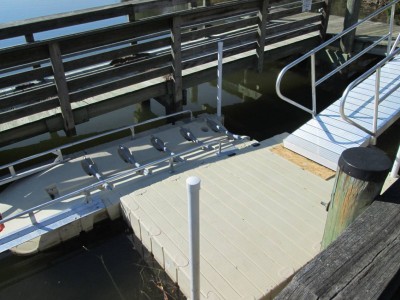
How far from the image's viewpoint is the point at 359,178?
1.89 meters

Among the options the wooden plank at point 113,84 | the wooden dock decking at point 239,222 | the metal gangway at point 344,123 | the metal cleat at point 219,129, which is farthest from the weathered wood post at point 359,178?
the wooden plank at point 113,84

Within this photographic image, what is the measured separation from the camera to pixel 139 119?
8.20 metres

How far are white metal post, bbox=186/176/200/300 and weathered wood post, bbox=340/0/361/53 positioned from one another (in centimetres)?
712

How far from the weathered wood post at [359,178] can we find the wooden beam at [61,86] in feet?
13.6

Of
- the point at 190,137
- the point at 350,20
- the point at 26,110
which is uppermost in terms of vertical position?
the point at 350,20

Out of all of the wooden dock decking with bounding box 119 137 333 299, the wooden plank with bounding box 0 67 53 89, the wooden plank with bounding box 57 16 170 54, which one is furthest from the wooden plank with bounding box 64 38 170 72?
the wooden dock decking with bounding box 119 137 333 299

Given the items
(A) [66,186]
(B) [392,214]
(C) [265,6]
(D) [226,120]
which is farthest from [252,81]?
(B) [392,214]

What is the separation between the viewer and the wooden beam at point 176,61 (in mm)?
5820

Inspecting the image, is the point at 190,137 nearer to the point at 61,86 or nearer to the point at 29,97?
the point at 61,86

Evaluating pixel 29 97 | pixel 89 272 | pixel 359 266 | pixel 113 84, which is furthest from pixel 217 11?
pixel 359 266

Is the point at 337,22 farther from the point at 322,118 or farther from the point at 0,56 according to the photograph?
the point at 0,56

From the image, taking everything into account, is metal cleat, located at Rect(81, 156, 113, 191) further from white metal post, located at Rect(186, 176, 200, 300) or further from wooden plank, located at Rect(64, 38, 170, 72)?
white metal post, located at Rect(186, 176, 200, 300)

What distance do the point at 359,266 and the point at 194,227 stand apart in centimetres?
92

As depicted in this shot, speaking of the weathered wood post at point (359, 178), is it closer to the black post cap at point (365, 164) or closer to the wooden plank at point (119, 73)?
the black post cap at point (365, 164)
